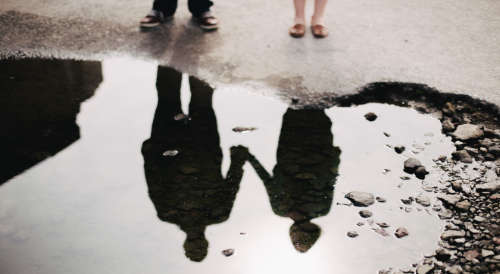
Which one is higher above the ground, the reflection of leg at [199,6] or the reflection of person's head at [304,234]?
the reflection of leg at [199,6]

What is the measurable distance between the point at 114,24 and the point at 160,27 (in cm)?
48

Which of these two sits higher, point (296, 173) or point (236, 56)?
point (236, 56)

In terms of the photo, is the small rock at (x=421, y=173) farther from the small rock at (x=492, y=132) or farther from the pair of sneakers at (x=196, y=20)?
the pair of sneakers at (x=196, y=20)

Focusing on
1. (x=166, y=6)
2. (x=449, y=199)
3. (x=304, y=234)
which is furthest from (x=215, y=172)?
(x=166, y=6)

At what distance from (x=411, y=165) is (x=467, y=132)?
21.5 inches

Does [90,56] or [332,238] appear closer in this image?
[332,238]

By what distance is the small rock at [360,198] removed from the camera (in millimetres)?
2275

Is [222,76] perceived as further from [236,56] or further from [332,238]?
[332,238]

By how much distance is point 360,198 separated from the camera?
2.30m

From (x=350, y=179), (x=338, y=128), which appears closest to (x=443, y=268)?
(x=350, y=179)

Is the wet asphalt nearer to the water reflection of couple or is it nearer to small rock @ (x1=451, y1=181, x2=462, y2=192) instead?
the water reflection of couple

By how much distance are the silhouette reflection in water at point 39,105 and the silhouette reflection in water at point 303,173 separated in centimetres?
142

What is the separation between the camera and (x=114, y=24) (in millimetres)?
4047

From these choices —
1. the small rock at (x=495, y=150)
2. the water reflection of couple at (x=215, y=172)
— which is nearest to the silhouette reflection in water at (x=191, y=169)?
the water reflection of couple at (x=215, y=172)
